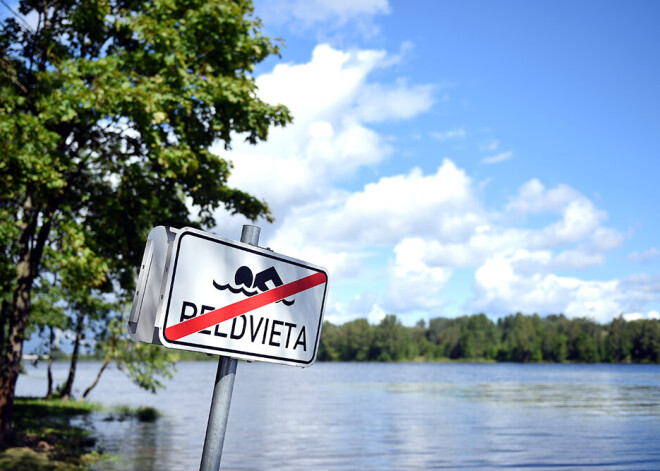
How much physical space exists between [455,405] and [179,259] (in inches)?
1878

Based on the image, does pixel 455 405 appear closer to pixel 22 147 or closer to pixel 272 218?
pixel 272 218

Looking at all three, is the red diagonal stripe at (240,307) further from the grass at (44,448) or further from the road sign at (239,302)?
the grass at (44,448)

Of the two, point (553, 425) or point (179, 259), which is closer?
point (179, 259)

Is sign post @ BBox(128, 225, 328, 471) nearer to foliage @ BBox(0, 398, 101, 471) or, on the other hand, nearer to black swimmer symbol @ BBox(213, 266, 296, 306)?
black swimmer symbol @ BBox(213, 266, 296, 306)

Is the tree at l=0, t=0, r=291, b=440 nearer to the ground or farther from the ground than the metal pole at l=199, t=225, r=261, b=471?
farther from the ground

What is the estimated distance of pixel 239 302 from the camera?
232 cm

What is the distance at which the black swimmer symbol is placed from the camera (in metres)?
2.32

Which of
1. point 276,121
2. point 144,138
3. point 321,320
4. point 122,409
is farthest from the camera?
point 122,409

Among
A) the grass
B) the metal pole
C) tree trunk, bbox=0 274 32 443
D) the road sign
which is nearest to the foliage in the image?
the grass

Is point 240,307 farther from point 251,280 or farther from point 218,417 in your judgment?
point 218,417

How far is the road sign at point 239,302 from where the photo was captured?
2.18 meters

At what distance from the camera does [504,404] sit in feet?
155

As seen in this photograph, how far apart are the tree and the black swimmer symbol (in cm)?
1015

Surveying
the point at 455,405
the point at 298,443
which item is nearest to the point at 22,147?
the point at 298,443
